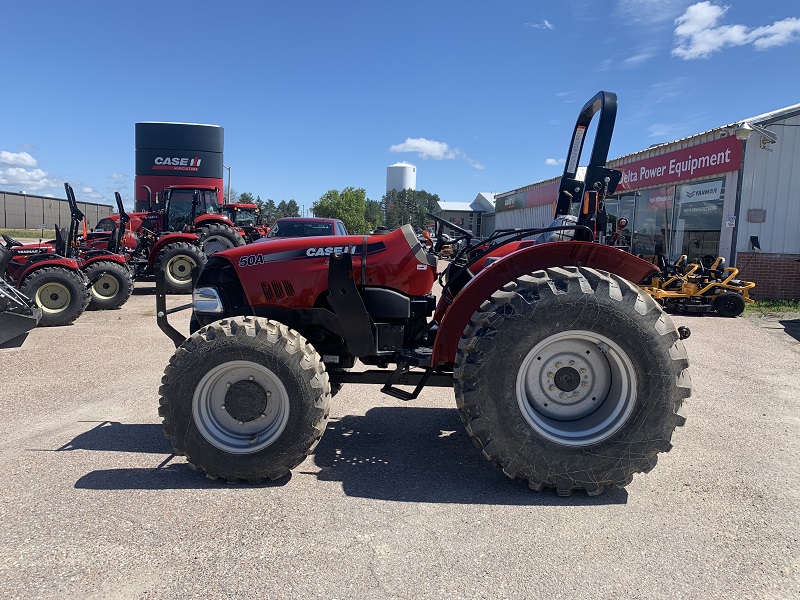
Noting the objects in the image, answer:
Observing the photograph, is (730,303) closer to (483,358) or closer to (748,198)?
(748,198)

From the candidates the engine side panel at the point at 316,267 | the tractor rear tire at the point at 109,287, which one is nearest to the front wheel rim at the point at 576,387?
the engine side panel at the point at 316,267

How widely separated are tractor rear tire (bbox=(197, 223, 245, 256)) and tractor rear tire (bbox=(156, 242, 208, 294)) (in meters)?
0.75

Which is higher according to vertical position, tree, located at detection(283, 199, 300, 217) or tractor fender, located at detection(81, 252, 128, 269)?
tree, located at detection(283, 199, 300, 217)

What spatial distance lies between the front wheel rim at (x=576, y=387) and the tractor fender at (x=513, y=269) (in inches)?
18.5

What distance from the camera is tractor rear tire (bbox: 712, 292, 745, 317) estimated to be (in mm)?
10695

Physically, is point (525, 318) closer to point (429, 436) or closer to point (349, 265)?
point (349, 265)

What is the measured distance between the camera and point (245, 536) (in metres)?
2.72

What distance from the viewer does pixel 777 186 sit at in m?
12.2

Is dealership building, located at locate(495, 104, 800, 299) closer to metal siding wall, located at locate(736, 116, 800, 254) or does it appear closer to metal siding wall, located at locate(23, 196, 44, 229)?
metal siding wall, located at locate(736, 116, 800, 254)

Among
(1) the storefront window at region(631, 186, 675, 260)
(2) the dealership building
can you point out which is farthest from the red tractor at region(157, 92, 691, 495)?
(1) the storefront window at region(631, 186, 675, 260)

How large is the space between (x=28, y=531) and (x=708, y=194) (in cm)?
1498

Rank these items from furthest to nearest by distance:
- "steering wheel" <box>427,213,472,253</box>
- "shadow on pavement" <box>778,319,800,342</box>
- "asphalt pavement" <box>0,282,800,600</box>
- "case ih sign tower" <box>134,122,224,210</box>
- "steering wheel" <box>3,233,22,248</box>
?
"case ih sign tower" <box>134,122,224,210</box>
"steering wheel" <box>3,233,22,248</box>
"shadow on pavement" <box>778,319,800,342</box>
"steering wheel" <box>427,213,472,253</box>
"asphalt pavement" <box>0,282,800,600</box>

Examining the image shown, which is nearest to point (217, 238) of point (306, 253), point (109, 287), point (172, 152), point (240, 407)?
point (109, 287)

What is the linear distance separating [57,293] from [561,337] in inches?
333
